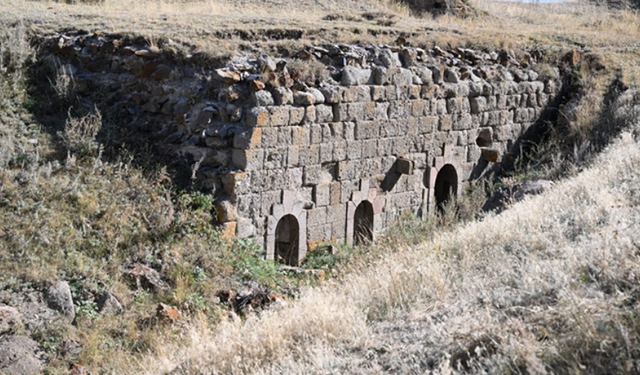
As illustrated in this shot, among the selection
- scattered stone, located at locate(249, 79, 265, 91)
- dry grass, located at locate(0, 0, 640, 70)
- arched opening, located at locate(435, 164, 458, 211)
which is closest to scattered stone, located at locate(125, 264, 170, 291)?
scattered stone, located at locate(249, 79, 265, 91)

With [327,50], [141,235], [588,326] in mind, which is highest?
[327,50]

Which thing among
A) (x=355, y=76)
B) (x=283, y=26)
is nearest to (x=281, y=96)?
(x=355, y=76)

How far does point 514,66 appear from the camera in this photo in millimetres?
14898

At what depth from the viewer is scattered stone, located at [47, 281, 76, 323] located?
293 inches

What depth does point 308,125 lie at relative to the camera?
10.3 m

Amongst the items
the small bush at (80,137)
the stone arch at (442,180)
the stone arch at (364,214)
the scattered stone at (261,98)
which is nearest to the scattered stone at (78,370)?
the small bush at (80,137)

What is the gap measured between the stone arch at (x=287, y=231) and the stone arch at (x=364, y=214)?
1.08 meters

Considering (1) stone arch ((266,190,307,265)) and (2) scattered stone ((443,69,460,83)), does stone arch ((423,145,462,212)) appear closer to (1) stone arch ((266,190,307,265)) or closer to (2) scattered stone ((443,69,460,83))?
(2) scattered stone ((443,69,460,83))

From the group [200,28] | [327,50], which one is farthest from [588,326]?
[200,28]

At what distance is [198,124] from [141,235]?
1.91 meters

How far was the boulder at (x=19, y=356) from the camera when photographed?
21.9 feet

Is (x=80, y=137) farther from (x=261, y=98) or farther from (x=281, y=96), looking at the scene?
(x=281, y=96)

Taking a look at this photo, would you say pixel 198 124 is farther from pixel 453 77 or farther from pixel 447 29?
pixel 447 29

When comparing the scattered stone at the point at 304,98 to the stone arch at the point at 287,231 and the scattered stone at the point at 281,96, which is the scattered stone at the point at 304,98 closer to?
the scattered stone at the point at 281,96
